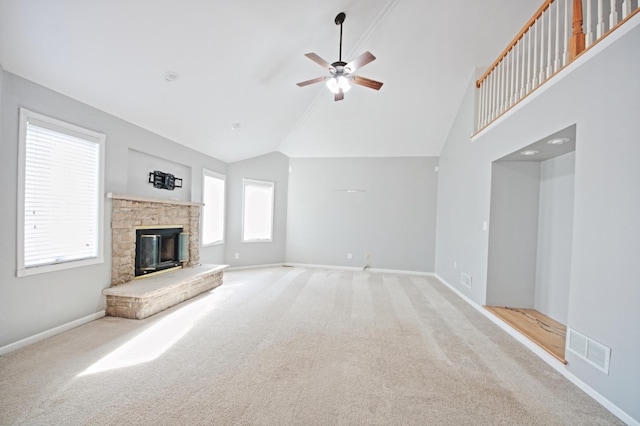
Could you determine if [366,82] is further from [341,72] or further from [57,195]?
[57,195]

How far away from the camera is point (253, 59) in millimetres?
3381

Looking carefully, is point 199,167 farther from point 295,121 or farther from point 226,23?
point 226,23

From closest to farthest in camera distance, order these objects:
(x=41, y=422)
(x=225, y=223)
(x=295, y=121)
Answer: (x=41, y=422)
(x=295, y=121)
(x=225, y=223)

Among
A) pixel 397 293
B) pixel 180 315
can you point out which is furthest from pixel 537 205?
pixel 180 315

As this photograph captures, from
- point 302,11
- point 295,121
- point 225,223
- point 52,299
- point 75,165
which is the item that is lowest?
point 52,299

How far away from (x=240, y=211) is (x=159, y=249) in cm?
225

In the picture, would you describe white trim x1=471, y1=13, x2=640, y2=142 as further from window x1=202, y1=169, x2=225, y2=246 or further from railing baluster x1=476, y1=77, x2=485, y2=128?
window x1=202, y1=169, x2=225, y2=246

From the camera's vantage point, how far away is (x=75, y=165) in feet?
9.71

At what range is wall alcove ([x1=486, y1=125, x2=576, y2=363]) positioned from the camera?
336cm

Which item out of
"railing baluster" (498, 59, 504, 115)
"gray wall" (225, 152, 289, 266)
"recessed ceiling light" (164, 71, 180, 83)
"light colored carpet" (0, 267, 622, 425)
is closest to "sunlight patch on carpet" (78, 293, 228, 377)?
"light colored carpet" (0, 267, 622, 425)

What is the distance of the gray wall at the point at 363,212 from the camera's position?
6285mm

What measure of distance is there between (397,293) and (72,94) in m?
5.11

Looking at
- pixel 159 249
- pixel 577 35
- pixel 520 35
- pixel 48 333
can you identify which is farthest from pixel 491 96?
pixel 48 333

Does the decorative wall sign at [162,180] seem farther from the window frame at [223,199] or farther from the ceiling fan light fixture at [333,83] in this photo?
the ceiling fan light fixture at [333,83]
